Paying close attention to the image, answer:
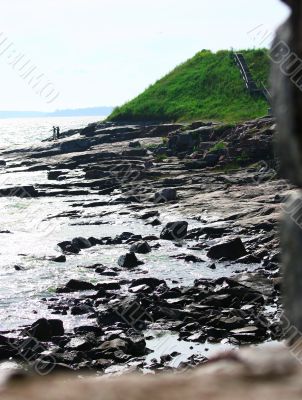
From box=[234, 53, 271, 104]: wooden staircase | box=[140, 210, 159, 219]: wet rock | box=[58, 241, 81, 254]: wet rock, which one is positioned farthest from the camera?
box=[234, 53, 271, 104]: wooden staircase

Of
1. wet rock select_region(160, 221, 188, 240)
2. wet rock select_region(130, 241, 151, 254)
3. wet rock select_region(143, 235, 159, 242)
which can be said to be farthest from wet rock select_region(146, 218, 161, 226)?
wet rock select_region(130, 241, 151, 254)

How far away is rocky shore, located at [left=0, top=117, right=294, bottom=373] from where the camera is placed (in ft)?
70.0

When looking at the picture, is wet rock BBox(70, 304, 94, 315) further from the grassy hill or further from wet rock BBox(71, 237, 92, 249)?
the grassy hill

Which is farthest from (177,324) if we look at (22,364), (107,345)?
(22,364)

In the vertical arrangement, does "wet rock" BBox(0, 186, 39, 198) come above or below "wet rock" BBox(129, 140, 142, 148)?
below

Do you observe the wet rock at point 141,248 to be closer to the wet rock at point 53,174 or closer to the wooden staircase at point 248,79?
the wet rock at point 53,174

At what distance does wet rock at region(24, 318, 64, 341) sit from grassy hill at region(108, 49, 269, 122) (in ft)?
200

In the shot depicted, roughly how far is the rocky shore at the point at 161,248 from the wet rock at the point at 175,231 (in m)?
0.07

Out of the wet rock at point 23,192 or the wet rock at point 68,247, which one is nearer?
the wet rock at point 68,247

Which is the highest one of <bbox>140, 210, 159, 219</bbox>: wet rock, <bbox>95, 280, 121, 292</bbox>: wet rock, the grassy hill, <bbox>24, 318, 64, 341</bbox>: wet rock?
the grassy hill

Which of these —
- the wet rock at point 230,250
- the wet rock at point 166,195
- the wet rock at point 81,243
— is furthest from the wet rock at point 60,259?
the wet rock at point 166,195

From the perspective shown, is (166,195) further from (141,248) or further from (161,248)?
(141,248)

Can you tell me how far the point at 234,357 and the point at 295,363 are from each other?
15.2 inches

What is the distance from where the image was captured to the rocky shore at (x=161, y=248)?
21.3 meters
